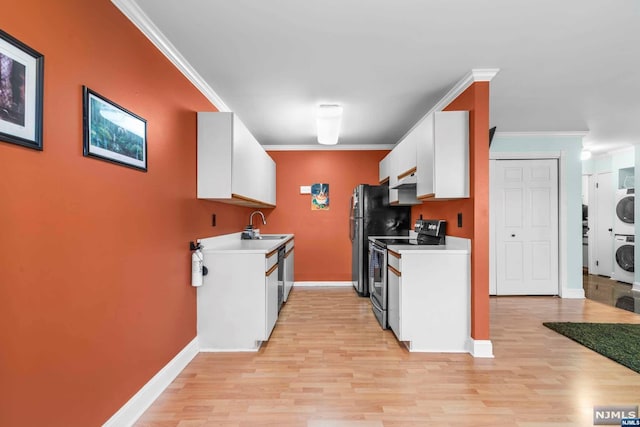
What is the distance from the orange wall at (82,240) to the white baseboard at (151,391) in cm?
5

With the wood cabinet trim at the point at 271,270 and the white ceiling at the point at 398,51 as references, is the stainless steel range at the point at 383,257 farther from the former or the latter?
the white ceiling at the point at 398,51

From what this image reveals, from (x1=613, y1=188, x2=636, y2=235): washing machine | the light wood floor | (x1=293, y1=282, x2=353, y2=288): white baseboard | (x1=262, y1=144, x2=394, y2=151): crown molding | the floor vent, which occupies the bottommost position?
the light wood floor

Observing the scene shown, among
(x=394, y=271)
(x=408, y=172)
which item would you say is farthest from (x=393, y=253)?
(x=408, y=172)

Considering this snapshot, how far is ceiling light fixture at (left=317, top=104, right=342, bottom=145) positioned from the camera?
3377 millimetres

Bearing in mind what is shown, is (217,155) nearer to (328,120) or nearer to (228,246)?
A: (228,246)

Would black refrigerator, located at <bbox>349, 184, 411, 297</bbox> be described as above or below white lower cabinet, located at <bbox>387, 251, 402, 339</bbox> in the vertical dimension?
above

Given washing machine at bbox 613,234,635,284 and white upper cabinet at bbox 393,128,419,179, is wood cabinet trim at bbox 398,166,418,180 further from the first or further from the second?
washing machine at bbox 613,234,635,284

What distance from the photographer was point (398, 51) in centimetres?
233

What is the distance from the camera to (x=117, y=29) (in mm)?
1719

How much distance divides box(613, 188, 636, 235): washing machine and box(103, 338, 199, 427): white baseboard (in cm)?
718

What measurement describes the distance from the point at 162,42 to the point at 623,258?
763 centimetres

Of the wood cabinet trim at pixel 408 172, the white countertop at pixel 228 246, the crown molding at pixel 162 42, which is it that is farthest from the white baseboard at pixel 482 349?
the crown molding at pixel 162 42

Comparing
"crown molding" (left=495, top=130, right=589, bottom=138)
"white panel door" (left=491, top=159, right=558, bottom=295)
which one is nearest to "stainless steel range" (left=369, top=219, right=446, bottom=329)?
"white panel door" (left=491, top=159, right=558, bottom=295)

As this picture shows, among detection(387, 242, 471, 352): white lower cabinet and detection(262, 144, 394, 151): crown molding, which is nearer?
detection(387, 242, 471, 352): white lower cabinet
